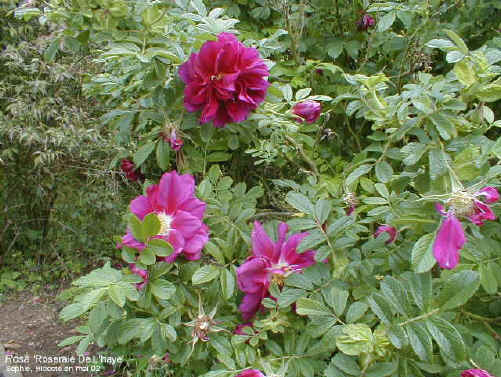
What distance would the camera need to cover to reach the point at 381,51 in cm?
186

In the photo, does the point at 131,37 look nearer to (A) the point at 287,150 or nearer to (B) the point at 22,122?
(A) the point at 287,150

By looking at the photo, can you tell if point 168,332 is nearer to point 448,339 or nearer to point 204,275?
point 204,275

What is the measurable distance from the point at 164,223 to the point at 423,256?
415 millimetres

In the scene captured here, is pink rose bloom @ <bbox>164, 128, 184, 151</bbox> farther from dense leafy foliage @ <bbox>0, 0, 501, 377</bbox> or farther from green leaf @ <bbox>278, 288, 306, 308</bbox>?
green leaf @ <bbox>278, 288, 306, 308</bbox>

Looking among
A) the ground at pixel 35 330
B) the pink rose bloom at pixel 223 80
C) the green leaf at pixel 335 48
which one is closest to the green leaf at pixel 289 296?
the pink rose bloom at pixel 223 80

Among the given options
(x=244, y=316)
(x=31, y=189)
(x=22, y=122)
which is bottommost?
(x=31, y=189)

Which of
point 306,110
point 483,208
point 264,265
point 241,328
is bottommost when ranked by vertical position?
point 241,328

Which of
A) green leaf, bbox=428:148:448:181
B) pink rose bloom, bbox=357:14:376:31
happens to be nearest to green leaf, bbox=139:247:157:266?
green leaf, bbox=428:148:448:181

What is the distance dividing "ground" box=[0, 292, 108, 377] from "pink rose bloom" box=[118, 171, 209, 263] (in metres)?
1.74

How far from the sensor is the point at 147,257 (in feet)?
2.35

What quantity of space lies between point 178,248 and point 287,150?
65 cm

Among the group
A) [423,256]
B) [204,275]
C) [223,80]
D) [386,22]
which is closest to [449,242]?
[423,256]

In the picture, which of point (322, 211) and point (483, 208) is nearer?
point (483, 208)

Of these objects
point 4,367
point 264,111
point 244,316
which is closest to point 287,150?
point 264,111
